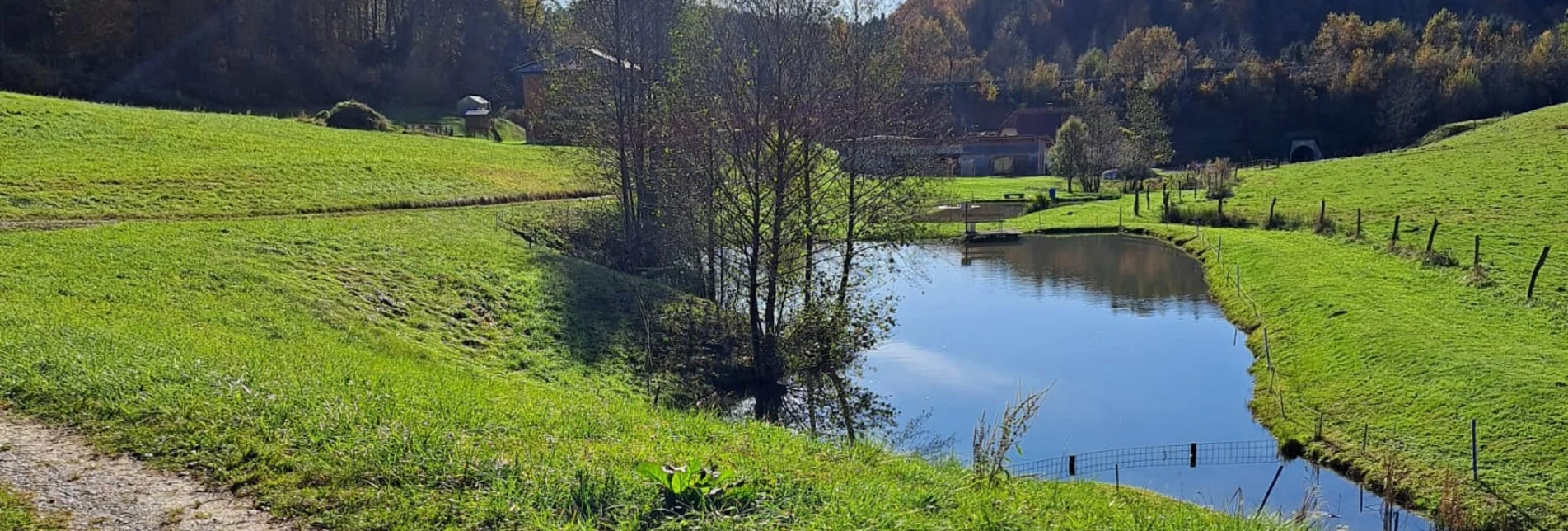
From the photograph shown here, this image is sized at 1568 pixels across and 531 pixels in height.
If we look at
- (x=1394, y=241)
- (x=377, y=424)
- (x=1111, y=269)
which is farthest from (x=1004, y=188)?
(x=377, y=424)

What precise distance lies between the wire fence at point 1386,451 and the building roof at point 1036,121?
75608 mm

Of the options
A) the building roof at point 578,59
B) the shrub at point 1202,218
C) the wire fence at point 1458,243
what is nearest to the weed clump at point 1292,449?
the wire fence at point 1458,243

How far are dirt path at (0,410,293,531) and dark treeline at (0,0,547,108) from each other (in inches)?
1776

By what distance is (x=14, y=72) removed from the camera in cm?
4800

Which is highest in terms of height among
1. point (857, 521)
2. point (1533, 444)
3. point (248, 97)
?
point (248, 97)

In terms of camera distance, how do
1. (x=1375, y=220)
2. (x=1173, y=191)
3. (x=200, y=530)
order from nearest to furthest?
(x=200, y=530) < (x=1375, y=220) < (x=1173, y=191)

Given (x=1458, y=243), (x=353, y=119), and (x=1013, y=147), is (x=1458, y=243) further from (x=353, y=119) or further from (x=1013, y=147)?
(x=1013, y=147)

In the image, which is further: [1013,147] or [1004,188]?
[1013,147]

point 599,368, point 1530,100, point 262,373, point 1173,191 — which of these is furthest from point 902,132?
point 1530,100

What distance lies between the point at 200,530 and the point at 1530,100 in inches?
4198

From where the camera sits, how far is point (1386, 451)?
1462 centimetres

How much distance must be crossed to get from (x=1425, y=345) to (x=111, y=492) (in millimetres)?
20070

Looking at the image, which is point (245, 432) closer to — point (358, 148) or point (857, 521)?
point (857, 521)

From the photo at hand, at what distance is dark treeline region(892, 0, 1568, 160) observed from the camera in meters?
86.8
